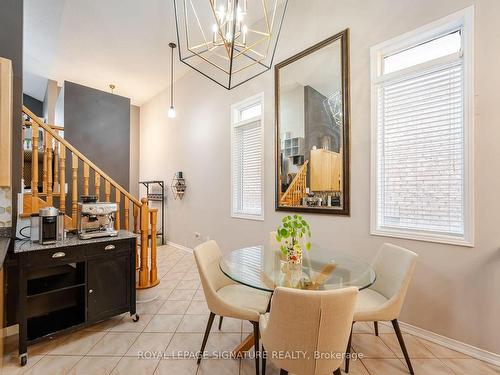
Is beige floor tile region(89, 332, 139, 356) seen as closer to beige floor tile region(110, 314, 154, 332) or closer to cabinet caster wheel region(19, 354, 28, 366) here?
beige floor tile region(110, 314, 154, 332)

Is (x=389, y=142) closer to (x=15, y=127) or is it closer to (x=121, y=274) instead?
Result: (x=121, y=274)

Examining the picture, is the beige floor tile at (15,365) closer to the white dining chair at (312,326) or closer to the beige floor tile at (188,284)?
the beige floor tile at (188,284)

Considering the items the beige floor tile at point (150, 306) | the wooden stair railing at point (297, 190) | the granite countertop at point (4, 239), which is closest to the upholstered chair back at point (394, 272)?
the wooden stair railing at point (297, 190)

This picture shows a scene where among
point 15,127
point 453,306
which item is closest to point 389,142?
point 453,306

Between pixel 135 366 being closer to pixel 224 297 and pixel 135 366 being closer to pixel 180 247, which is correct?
pixel 224 297

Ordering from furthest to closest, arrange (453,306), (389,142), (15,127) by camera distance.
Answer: (389,142)
(15,127)
(453,306)

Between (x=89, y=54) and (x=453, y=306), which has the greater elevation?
(x=89, y=54)

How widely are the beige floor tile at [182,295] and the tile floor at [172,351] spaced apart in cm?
27

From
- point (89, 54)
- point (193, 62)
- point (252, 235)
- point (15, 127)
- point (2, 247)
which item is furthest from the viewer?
point (193, 62)

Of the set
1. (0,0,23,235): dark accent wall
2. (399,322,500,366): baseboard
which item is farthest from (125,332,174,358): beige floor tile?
(399,322,500,366): baseboard

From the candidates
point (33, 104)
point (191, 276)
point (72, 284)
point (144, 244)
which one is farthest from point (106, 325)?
point (33, 104)

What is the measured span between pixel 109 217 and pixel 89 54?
3.65 metres

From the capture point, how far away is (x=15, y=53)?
2135 mm

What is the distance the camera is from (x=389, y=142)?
2.32 meters
